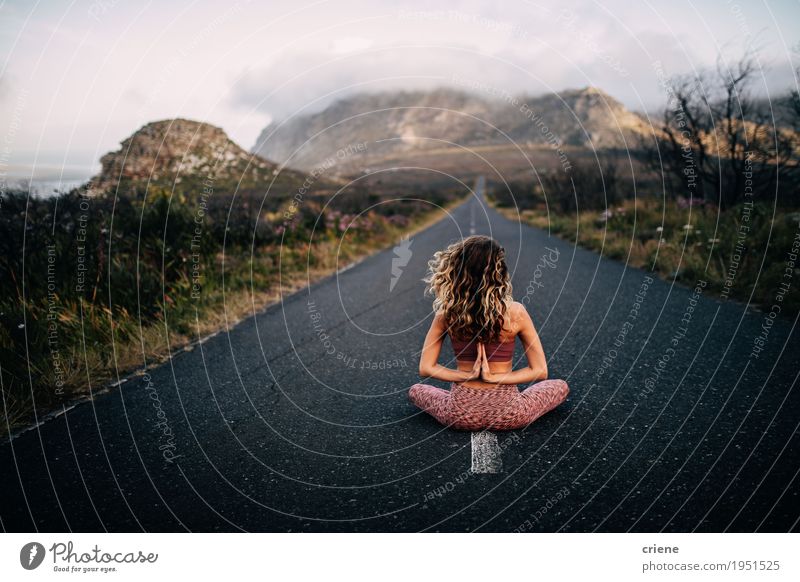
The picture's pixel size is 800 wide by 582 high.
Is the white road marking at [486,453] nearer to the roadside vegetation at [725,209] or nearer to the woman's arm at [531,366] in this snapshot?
the woman's arm at [531,366]

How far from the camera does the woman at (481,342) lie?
2.89 metres

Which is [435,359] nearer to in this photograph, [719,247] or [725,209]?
[719,247]

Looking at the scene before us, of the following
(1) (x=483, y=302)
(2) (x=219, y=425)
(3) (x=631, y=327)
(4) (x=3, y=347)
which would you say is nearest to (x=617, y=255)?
(3) (x=631, y=327)

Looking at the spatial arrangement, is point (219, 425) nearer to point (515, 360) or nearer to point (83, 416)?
point (83, 416)

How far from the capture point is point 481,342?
117 inches

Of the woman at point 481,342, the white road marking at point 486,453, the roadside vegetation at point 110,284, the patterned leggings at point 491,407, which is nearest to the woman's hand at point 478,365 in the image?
the woman at point 481,342

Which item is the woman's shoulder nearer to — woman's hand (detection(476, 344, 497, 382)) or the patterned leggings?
woman's hand (detection(476, 344, 497, 382))

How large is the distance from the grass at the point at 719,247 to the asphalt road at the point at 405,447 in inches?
49.2

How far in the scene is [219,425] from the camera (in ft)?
11.0

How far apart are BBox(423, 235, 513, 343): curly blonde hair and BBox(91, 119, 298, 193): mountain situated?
668 centimetres

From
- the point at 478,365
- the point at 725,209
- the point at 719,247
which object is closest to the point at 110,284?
the point at 478,365

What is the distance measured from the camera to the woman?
2.89 meters

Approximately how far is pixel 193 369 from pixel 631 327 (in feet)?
14.2

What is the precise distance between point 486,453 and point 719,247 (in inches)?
268
